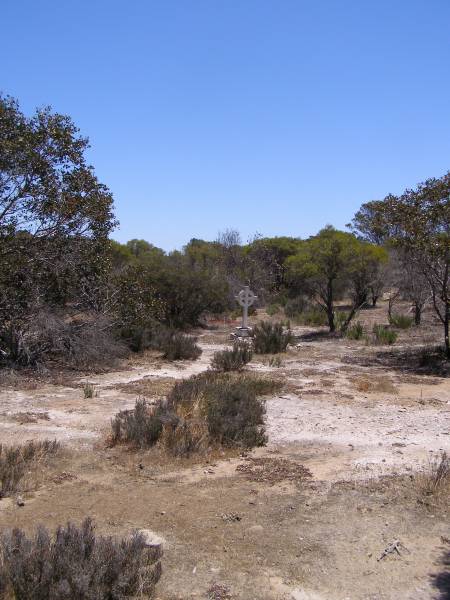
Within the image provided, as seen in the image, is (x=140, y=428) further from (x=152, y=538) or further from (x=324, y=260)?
(x=324, y=260)

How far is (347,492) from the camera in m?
6.05

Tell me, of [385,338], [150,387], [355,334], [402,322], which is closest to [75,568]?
[150,387]

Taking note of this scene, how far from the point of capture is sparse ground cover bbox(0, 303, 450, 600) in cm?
444

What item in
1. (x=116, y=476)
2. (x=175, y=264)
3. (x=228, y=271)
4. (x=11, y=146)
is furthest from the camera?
(x=228, y=271)

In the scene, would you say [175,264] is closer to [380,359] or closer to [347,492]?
[380,359]

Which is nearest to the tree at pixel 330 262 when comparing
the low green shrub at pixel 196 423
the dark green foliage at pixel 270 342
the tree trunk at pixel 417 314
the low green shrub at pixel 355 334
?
the low green shrub at pixel 355 334

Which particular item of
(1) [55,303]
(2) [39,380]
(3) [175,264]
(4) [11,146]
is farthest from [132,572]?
(3) [175,264]

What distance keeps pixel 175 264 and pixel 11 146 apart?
44.9ft

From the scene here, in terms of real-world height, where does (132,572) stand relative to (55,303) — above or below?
below

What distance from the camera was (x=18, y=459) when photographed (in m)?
6.40

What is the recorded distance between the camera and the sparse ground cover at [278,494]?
4441 millimetres

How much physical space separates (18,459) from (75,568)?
286 centimetres

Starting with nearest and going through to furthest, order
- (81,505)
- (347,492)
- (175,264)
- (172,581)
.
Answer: (172,581)
(81,505)
(347,492)
(175,264)

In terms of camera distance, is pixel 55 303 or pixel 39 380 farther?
pixel 55 303
